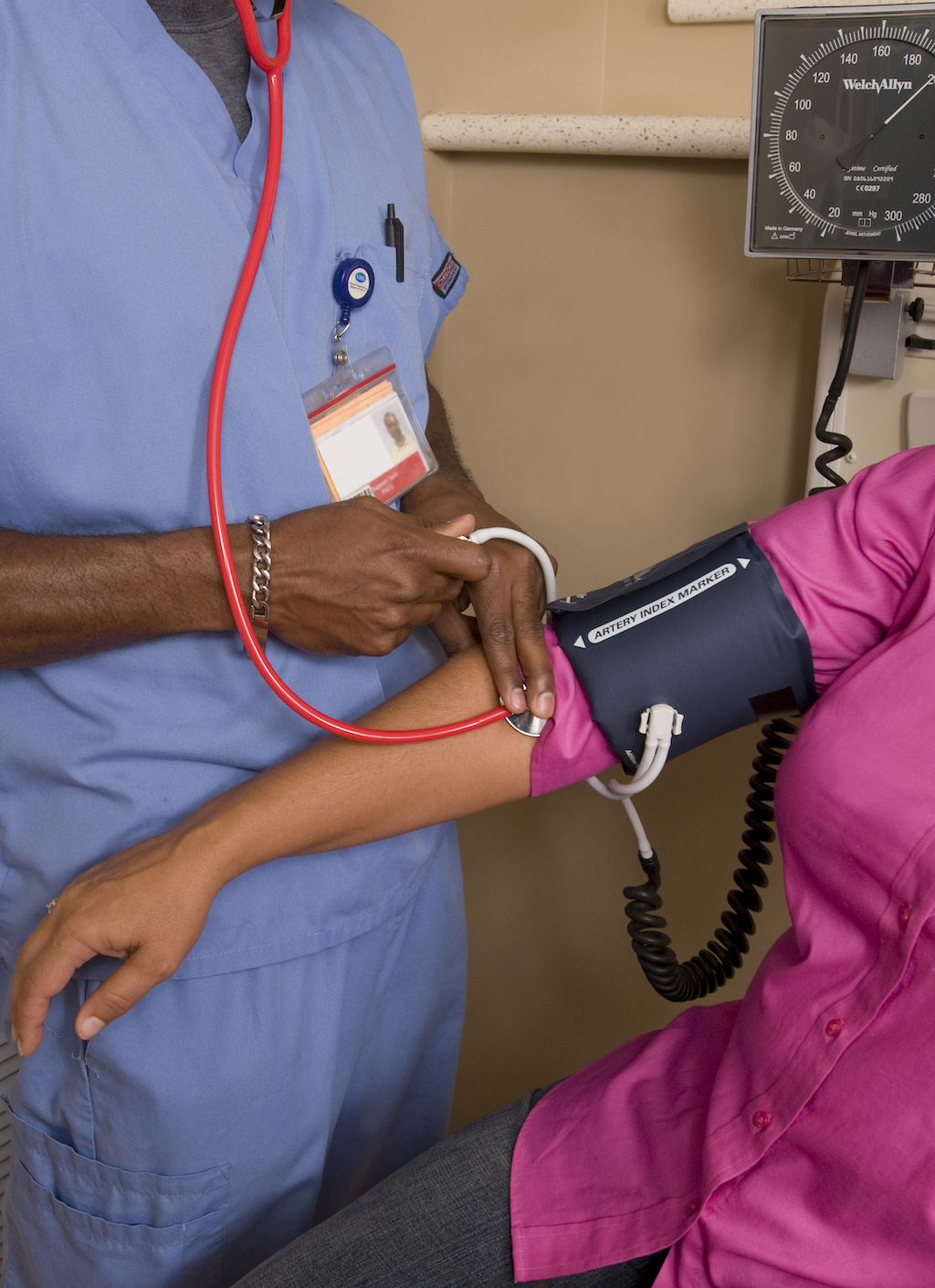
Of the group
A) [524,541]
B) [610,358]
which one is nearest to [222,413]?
[524,541]

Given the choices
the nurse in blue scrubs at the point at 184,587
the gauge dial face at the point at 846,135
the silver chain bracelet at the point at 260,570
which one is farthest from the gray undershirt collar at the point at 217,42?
the gauge dial face at the point at 846,135

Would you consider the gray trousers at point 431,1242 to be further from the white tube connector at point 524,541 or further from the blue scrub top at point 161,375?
the white tube connector at point 524,541

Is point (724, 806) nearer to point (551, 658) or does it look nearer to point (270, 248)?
point (551, 658)

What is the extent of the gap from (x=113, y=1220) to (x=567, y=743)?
592mm

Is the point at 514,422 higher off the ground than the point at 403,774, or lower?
higher

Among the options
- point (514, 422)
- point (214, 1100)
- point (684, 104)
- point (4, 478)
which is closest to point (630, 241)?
point (684, 104)

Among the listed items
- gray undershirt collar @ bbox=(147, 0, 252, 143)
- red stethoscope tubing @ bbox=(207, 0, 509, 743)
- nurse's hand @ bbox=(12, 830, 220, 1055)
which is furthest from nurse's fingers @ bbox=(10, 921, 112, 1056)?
gray undershirt collar @ bbox=(147, 0, 252, 143)

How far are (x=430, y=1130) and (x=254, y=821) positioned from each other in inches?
24.7

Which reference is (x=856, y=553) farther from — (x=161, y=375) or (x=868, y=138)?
(x=161, y=375)

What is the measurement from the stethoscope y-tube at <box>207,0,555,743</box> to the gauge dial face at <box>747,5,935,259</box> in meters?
0.45

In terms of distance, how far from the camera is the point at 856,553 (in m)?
0.87

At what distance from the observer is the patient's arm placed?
85cm

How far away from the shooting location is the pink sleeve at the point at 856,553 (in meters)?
0.86

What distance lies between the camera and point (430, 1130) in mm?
1323
